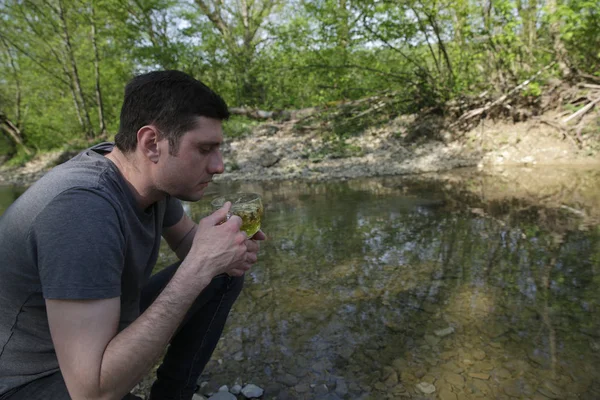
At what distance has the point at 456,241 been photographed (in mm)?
3754

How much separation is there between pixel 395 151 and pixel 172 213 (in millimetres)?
7436

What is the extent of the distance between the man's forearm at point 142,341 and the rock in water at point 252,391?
2.57 feet

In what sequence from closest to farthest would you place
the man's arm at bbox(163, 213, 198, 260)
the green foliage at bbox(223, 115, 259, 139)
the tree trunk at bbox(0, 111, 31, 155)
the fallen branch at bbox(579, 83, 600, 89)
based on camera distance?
the man's arm at bbox(163, 213, 198, 260)
the fallen branch at bbox(579, 83, 600, 89)
the green foliage at bbox(223, 115, 259, 139)
the tree trunk at bbox(0, 111, 31, 155)

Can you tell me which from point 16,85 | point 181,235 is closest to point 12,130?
point 16,85

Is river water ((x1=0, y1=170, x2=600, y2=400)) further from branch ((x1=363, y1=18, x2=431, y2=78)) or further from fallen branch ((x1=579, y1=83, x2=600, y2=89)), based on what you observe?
branch ((x1=363, y1=18, x2=431, y2=78))

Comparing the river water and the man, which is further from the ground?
the man

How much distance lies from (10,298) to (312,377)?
136cm

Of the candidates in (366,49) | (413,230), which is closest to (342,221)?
(413,230)

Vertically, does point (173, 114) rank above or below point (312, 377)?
above

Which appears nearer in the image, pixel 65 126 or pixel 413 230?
pixel 413 230

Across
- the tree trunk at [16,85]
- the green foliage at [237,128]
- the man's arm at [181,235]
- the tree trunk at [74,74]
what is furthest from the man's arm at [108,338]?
the tree trunk at [16,85]

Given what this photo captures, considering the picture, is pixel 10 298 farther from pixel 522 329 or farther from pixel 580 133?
pixel 580 133

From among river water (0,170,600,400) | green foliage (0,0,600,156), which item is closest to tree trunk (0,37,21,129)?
green foliage (0,0,600,156)

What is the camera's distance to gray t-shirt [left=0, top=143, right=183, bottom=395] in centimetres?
116
